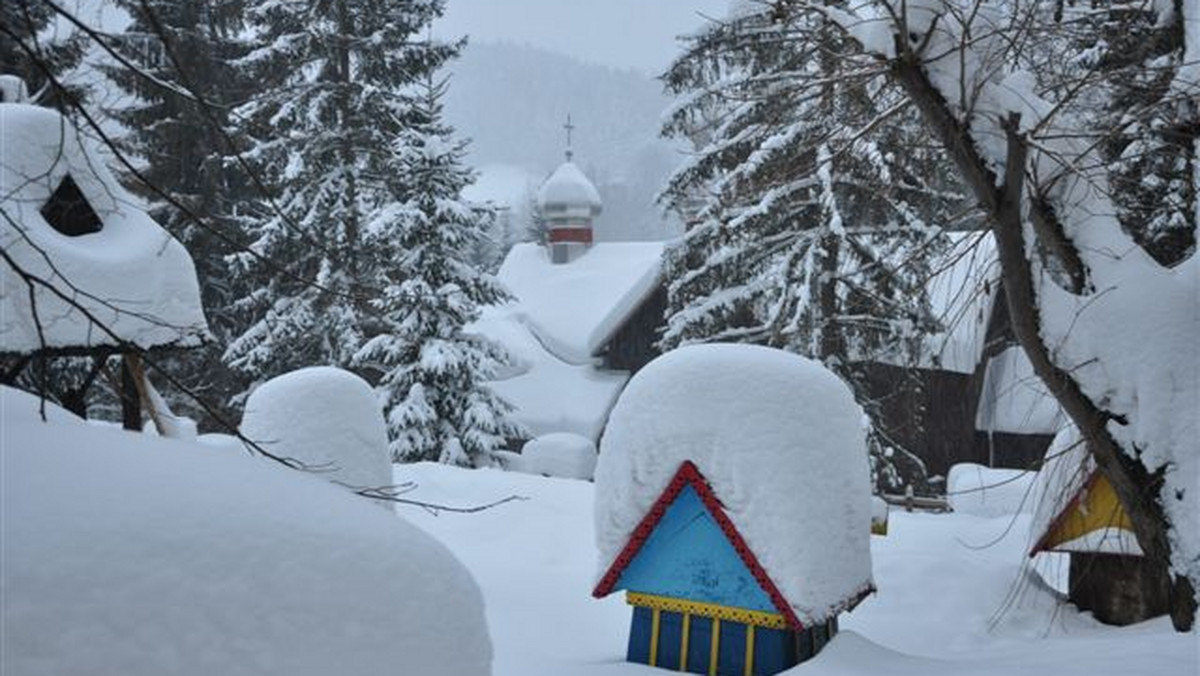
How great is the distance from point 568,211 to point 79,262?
19.1 metres

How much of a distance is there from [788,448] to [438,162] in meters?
13.4

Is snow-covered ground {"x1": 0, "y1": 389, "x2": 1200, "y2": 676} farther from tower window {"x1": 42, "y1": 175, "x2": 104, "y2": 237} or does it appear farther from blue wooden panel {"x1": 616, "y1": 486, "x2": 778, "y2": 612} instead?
tower window {"x1": 42, "y1": 175, "x2": 104, "y2": 237}

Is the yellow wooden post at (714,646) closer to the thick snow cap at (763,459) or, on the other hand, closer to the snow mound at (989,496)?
the thick snow cap at (763,459)

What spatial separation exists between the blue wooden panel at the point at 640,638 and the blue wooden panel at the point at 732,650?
557mm

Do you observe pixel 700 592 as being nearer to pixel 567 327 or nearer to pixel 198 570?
pixel 198 570

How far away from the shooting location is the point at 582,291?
80.9ft

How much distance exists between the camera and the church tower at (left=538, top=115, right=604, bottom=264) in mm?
26109

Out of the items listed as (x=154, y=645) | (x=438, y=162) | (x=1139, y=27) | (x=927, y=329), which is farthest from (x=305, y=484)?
(x=438, y=162)

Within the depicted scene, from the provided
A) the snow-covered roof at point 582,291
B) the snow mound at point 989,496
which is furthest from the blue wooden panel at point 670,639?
the snow-covered roof at point 582,291

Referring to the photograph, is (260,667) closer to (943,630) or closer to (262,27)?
(943,630)

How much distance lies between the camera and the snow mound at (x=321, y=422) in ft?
26.1

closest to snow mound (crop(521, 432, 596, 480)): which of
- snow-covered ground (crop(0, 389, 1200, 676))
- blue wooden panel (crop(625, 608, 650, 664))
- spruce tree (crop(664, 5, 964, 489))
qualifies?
spruce tree (crop(664, 5, 964, 489))

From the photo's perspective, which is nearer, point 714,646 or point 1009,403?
point 714,646

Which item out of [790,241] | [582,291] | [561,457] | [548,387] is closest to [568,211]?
[582,291]
